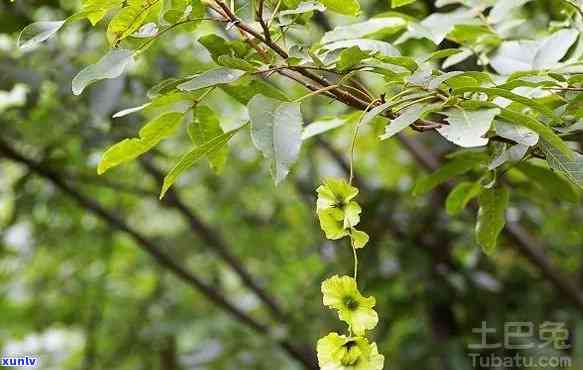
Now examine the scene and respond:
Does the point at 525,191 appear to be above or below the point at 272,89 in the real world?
below

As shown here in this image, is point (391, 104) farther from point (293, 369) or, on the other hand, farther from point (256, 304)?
point (256, 304)

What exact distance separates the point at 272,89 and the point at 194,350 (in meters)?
1.02

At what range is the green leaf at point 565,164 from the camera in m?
0.54

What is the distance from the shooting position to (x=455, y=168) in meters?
0.74

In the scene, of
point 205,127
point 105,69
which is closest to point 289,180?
point 205,127

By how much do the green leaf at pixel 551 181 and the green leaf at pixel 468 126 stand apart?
237 mm

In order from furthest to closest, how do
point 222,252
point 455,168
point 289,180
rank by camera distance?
point 289,180, point 222,252, point 455,168

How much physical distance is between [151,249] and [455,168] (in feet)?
2.51

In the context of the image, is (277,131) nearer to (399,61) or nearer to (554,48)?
(399,61)

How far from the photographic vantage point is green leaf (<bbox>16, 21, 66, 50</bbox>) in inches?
22.6

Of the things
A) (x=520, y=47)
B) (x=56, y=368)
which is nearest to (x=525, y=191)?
(x=520, y=47)

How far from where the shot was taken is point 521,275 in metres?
1.56

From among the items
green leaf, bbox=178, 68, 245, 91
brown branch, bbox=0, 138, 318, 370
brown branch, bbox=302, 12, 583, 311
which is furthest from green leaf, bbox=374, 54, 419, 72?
brown branch, bbox=0, 138, 318, 370

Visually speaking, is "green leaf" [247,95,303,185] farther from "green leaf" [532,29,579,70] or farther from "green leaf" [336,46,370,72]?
"green leaf" [532,29,579,70]
